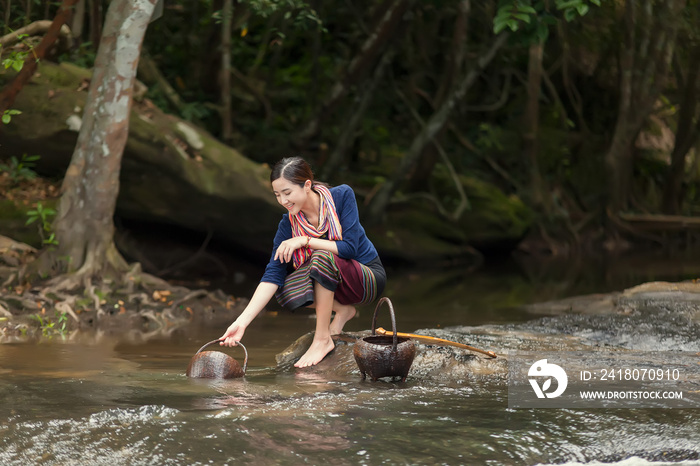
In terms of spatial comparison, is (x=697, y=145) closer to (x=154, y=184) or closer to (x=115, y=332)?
(x=154, y=184)

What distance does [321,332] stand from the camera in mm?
4934

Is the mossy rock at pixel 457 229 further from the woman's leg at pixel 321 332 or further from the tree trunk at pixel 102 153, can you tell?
the woman's leg at pixel 321 332

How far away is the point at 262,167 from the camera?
11.5 meters

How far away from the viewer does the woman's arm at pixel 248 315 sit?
4.60 meters

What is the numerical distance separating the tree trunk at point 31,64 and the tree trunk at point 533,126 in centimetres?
1038

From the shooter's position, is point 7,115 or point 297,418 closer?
point 297,418

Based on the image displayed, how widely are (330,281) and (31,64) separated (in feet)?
17.0

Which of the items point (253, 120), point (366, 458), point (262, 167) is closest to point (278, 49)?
point (253, 120)

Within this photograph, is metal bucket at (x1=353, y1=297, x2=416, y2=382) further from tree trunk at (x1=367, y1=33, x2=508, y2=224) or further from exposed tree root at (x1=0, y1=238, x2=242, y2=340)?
tree trunk at (x1=367, y1=33, x2=508, y2=224)

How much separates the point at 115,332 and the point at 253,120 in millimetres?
8366

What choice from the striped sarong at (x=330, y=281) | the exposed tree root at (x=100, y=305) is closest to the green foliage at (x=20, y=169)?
the exposed tree root at (x=100, y=305)

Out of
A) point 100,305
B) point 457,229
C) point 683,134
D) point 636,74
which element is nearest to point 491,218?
point 457,229

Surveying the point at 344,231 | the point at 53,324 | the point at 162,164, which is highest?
the point at 162,164

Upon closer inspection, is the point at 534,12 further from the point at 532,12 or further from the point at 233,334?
the point at 233,334
